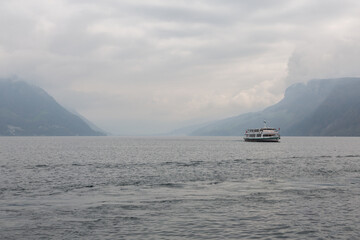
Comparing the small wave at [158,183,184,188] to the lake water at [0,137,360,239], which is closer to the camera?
the lake water at [0,137,360,239]

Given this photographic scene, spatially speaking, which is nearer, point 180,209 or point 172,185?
point 180,209

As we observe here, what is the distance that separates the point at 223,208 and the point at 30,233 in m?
17.3

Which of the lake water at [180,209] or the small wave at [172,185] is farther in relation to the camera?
the small wave at [172,185]

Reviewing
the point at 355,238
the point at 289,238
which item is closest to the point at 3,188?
the point at 289,238

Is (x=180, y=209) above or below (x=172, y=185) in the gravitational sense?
above

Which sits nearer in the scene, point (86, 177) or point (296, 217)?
point (296, 217)

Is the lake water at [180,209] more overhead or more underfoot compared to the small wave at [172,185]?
more overhead

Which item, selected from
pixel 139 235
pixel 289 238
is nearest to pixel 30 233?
pixel 139 235

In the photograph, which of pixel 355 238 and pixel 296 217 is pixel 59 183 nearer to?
pixel 296 217

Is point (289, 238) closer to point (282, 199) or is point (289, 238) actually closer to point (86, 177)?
point (282, 199)

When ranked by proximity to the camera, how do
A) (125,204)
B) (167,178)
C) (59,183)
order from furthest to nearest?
(167,178), (59,183), (125,204)

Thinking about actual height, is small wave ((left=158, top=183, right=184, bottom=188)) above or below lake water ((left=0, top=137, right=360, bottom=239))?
below

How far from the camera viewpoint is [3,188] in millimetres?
48719

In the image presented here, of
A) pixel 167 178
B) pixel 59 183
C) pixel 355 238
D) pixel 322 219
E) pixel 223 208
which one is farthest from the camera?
pixel 167 178
